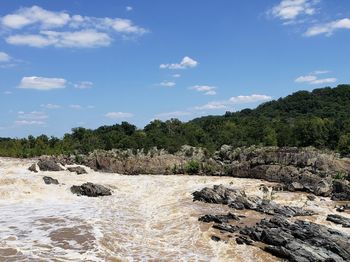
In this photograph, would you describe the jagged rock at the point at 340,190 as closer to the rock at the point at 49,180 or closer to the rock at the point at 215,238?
the rock at the point at 215,238

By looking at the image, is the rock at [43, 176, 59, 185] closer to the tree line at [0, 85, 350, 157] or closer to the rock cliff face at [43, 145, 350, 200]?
the rock cliff face at [43, 145, 350, 200]

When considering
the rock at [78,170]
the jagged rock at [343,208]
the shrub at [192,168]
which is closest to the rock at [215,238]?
the jagged rock at [343,208]

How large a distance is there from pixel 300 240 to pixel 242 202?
12388 millimetres

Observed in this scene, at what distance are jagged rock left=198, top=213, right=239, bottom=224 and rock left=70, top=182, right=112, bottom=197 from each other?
48.1 feet

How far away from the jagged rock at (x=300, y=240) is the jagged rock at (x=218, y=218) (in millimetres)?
3345

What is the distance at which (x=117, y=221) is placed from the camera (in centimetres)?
3562

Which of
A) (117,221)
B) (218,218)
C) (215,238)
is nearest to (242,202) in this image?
(218,218)

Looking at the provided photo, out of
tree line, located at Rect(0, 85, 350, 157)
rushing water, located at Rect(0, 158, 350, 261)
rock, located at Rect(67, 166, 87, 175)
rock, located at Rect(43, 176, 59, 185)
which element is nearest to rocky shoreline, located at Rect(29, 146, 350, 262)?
rock, located at Rect(67, 166, 87, 175)

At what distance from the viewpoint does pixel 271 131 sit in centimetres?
8800

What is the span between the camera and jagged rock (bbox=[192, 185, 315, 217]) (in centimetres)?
3825

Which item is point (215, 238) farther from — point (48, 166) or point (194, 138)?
point (194, 138)

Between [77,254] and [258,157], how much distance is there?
3681 cm

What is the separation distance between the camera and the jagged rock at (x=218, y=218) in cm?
3462

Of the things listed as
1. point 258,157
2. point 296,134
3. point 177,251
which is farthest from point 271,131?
point 177,251
